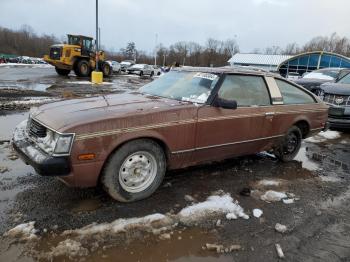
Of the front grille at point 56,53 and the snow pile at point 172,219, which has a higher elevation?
the front grille at point 56,53

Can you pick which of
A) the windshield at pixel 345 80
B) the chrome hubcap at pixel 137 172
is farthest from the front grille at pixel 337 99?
the chrome hubcap at pixel 137 172

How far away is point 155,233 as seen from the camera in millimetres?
3260

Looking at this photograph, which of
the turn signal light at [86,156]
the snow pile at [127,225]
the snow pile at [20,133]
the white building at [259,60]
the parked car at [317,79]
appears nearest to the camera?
the snow pile at [127,225]

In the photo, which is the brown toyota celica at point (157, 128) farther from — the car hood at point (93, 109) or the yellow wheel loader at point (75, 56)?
the yellow wheel loader at point (75, 56)

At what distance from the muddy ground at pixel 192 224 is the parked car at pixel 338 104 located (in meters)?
3.56

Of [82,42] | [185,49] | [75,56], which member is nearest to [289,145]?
[75,56]

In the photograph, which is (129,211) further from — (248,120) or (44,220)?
(248,120)

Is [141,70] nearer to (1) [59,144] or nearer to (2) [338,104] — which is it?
(2) [338,104]

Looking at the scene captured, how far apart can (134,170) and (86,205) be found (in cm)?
66

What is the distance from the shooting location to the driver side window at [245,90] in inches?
182

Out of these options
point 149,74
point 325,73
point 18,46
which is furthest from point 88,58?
point 18,46

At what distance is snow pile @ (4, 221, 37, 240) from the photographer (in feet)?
10.0

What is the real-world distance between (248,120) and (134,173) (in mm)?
1902

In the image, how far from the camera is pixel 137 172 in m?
3.82
